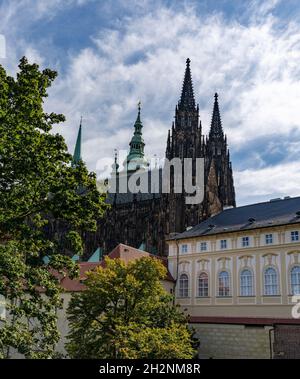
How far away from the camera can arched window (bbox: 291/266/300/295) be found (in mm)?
29592

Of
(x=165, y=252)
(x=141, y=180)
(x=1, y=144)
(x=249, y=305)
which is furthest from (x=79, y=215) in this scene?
(x=141, y=180)

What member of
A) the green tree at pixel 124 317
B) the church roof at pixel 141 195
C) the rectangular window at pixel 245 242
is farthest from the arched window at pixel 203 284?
the church roof at pixel 141 195

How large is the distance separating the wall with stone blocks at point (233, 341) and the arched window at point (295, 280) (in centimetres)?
367

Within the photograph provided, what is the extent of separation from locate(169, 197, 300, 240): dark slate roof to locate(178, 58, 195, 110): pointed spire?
3378cm

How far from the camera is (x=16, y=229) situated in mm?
14422

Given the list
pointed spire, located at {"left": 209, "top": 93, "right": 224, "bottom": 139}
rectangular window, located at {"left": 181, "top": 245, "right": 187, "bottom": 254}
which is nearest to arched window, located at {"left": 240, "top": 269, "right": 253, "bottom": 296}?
rectangular window, located at {"left": 181, "top": 245, "right": 187, "bottom": 254}

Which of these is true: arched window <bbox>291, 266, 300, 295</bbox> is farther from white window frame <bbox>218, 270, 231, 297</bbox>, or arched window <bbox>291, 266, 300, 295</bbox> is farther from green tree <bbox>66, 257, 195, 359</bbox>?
green tree <bbox>66, 257, 195, 359</bbox>

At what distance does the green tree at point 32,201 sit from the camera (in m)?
13.8

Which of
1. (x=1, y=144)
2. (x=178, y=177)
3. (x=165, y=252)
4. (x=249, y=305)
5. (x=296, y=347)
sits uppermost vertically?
(x=178, y=177)

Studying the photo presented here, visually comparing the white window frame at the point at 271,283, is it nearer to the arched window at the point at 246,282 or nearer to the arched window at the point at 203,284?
the arched window at the point at 246,282

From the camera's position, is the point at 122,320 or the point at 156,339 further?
the point at 122,320

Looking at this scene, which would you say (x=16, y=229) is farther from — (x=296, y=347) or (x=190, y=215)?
(x=190, y=215)

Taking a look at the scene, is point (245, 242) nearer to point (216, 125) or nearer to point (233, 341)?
point (233, 341)
